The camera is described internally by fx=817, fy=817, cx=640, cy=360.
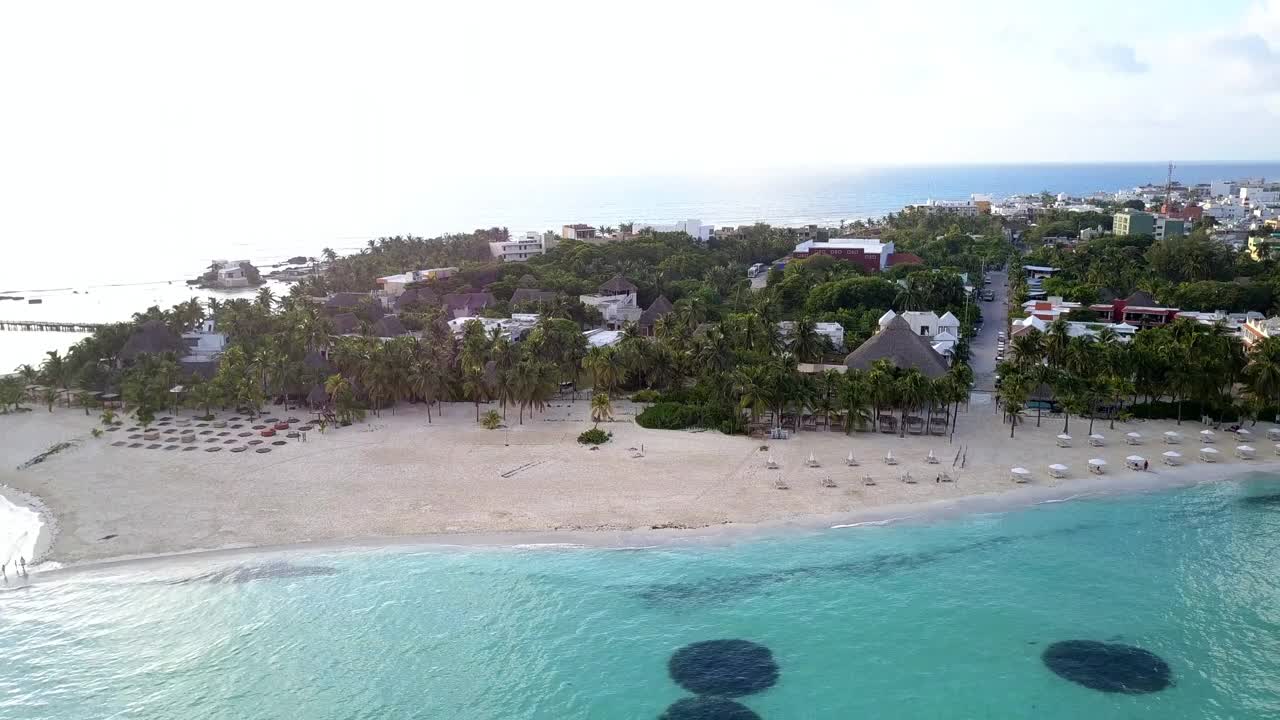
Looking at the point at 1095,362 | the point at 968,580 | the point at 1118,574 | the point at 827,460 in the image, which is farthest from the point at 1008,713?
the point at 1095,362

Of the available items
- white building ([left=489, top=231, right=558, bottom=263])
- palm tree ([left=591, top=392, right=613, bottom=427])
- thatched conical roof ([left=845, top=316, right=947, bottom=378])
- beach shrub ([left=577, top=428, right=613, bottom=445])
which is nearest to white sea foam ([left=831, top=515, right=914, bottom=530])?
beach shrub ([left=577, top=428, right=613, bottom=445])

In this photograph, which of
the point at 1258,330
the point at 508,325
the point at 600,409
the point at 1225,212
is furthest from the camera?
the point at 1225,212

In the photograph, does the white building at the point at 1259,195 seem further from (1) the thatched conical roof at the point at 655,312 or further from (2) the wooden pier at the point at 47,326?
(2) the wooden pier at the point at 47,326

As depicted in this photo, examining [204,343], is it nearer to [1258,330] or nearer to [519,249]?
[519,249]

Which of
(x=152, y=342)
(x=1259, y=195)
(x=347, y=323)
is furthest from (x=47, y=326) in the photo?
(x=1259, y=195)

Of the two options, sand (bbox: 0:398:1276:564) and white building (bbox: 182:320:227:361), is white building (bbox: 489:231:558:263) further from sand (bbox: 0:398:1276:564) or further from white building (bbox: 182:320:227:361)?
sand (bbox: 0:398:1276:564)

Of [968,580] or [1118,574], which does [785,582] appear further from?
[1118,574]

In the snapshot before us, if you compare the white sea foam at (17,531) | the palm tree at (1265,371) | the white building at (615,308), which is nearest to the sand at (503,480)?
the white sea foam at (17,531)
